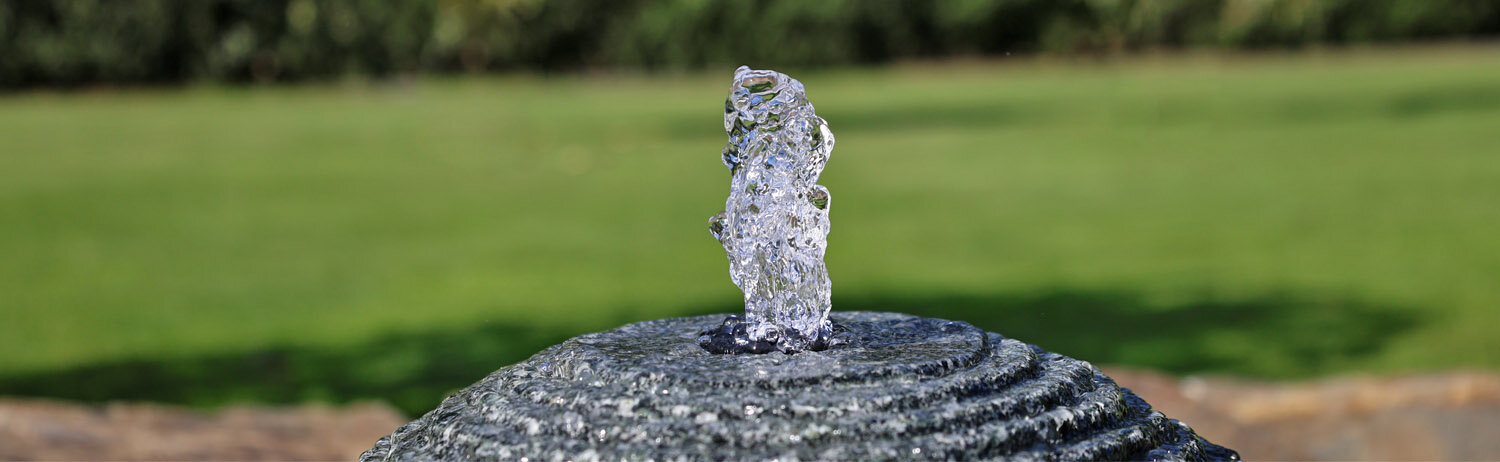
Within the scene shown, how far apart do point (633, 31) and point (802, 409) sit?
30081 mm

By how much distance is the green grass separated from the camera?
6785 millimetres

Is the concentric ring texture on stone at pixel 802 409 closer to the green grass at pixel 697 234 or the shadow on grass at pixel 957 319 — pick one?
the shadow on grass at pixel 957 319

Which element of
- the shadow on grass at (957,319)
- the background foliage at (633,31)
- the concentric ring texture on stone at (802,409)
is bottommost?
the shadow on grass at (957,319)

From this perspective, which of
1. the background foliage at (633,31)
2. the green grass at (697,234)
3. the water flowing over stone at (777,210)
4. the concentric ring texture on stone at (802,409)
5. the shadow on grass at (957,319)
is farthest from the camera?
the background foliage at (633,31)

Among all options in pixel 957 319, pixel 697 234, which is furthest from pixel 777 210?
pixel 697 234

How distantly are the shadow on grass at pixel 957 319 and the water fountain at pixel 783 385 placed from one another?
3135 mm

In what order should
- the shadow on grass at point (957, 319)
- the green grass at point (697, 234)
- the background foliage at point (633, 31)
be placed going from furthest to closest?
the background foliage at point (633, 31) < the green grass at point (697, 234) < the shadow on grass at point (957, 319)

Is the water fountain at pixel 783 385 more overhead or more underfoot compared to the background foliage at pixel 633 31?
more underfoot

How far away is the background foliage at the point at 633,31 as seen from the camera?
96.6 feet

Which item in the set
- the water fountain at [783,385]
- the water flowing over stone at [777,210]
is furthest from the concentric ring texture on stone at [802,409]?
the water flowing over stone at [777,210]

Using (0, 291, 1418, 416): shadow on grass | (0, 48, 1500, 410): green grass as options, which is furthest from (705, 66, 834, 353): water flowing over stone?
(0, 48, 1500, 410): green grass

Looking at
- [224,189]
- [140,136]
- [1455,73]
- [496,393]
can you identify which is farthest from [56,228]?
[1455,73]

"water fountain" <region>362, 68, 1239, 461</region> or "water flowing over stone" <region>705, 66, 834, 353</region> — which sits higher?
"water flowing over stone" <region>705, 66, 834, 353</region>

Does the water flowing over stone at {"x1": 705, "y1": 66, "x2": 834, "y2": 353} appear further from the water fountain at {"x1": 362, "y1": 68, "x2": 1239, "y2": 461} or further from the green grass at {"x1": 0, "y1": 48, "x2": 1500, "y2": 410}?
the green grass at {"x1": 0, "y1": 48, "x2": 1500, "y2": 410}
